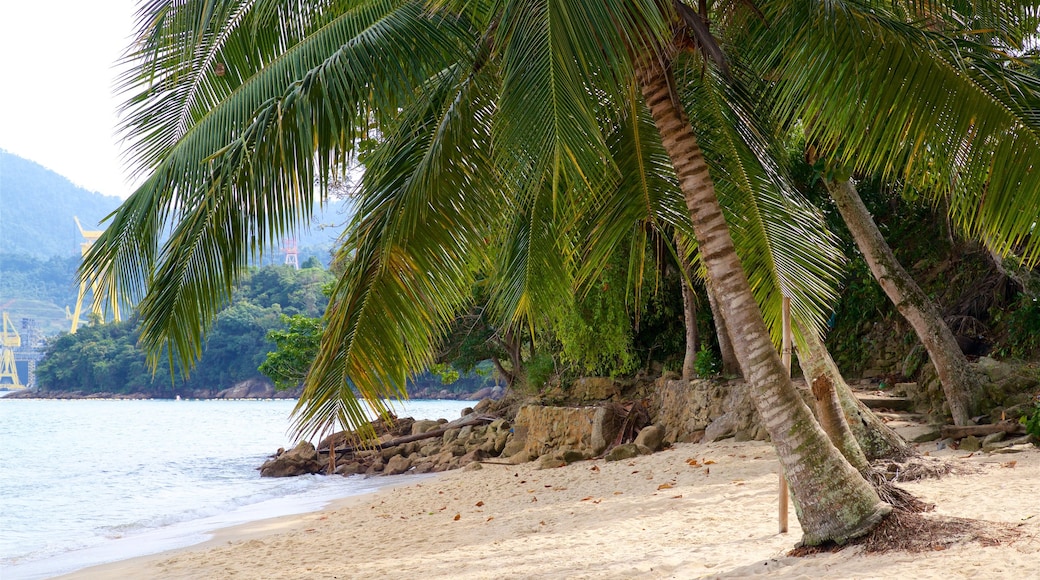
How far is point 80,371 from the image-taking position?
60.8 metres


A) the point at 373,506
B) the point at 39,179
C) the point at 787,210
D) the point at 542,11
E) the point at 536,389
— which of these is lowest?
the point at 373,506

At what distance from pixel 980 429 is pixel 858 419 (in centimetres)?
190

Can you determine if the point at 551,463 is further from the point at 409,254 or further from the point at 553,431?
the point at 409,254

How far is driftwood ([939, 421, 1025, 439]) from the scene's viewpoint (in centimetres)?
843

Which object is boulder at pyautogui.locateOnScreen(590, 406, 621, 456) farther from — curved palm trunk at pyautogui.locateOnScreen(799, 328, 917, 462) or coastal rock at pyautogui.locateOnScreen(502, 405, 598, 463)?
curved palm trunk at pyautogui.locateOnScreen(799, 328, 917, 462)

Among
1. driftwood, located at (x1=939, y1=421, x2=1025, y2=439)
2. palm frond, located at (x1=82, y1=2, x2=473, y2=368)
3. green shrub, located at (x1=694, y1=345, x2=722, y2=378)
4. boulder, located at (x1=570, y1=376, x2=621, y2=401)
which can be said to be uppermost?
palm frond, located at (x1=82, y1=2, x2=473, y2=368)

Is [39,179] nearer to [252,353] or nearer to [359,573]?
[252,353]

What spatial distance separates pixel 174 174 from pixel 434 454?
13.7 m

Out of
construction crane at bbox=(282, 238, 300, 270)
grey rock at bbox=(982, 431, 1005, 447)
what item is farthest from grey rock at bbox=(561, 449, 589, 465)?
grey rock at bbox=(982, 431, 1005, 447)

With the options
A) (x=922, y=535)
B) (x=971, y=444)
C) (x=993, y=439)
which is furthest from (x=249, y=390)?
(x=922, y=535)

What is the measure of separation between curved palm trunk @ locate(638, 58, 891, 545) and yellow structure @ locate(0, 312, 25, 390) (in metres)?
86.6

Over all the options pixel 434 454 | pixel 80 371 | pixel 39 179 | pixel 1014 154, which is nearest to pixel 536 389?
pixel 434 454

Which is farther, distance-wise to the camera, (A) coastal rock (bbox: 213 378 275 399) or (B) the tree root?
(A) coastal rock (bbox: 213 378 275 399)

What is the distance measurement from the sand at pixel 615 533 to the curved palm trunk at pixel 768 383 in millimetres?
256
